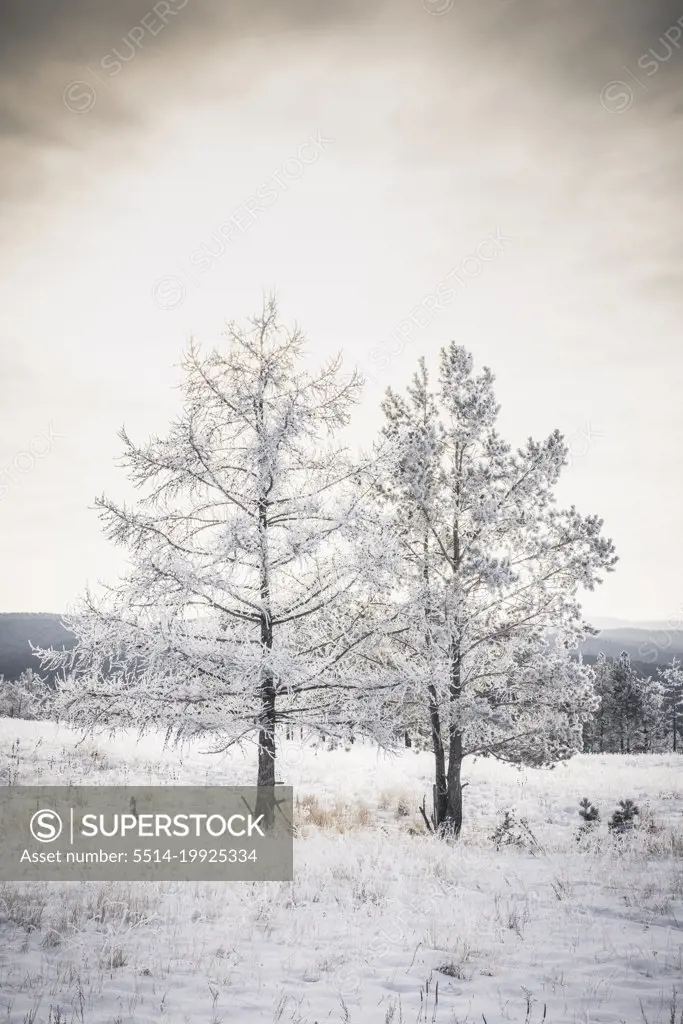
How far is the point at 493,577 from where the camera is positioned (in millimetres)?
9023

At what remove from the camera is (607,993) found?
3.89 m

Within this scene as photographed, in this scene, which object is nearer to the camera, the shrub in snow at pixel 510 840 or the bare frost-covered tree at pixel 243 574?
the bare frost-covered tree at pixel 243 574

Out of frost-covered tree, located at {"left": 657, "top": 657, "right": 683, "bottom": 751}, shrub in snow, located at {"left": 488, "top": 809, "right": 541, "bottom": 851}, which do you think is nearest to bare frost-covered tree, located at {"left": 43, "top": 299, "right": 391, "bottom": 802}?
shrub in snow, located at {"left": 488, "top": 809, "right": 541, "bottom": 851}

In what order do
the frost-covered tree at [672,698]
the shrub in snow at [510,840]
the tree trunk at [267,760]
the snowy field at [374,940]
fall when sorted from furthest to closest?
1. the frost-covered tree at [672,698]
2. the shrub in snow at [510,840]
3. the tree trunk at [267,760]
4. the snowy field at [374,940]

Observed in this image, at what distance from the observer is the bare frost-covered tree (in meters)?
7.28

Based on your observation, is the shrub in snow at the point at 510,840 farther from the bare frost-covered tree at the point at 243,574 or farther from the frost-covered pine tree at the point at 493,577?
the bare frost-covered tree at the point at 243,574

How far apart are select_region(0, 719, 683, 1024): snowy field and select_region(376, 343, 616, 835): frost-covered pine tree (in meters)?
1.84

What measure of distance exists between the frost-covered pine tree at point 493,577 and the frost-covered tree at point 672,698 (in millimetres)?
49931

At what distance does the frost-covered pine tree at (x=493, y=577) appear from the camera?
925 centimetres

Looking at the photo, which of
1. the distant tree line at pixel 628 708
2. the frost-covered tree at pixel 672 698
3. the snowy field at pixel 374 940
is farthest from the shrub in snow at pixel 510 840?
the frost-covered tree at pixel 672 698

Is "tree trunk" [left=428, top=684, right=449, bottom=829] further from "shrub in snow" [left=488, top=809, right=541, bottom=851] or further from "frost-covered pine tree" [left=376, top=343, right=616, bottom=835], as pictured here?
"shrub in snow" [left=488, top=809, right=541, bottom=851]

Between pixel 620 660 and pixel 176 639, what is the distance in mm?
54161

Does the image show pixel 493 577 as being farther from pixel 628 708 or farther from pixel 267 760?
pixel 628 708

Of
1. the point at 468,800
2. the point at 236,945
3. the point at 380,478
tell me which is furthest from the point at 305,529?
the point at 468,800
